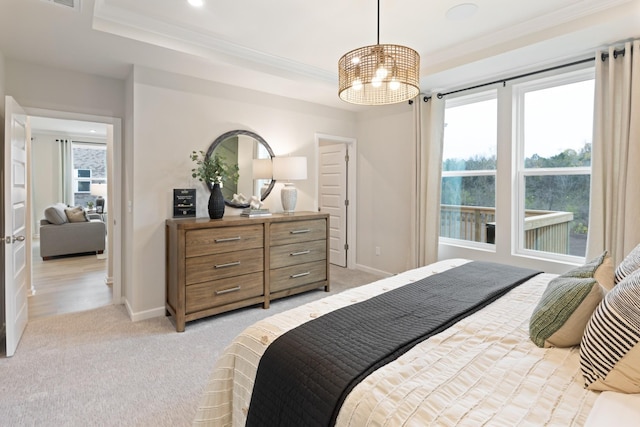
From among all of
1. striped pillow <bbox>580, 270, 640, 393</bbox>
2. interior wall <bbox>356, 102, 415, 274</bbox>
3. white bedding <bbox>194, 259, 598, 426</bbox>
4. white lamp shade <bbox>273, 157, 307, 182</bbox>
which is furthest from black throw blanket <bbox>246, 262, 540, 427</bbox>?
interior wall <bbox>356, 102, 415, 274</bbox>

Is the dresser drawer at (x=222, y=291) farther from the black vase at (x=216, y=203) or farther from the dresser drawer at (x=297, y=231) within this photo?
the black vase at (x=216, y=203)

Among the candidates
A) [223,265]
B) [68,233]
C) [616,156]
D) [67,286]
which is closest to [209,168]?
[223,265]

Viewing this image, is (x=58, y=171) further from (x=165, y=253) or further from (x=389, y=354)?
(x=389, y=354)

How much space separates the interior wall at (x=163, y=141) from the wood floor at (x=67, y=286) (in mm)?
878

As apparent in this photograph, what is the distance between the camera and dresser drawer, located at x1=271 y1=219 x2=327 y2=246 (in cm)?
358

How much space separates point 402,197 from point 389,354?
139 inches

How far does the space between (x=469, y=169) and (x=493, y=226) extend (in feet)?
2.41

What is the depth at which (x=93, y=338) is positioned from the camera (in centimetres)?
279

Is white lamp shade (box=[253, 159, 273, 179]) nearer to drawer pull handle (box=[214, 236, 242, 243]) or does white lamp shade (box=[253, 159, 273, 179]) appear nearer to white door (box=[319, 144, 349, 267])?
drawer pull handle (box=[214, 236, 242, 243])

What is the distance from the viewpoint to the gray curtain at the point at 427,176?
155 inches

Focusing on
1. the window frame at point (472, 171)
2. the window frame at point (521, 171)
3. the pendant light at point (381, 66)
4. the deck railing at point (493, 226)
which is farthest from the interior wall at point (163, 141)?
the window frame at point (521, 171)

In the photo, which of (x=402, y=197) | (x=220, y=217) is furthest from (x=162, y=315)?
(x=402, y=197)

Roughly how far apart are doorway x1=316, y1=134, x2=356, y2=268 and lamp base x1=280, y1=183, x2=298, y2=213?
117cm

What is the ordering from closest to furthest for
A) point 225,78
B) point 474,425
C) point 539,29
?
1. point 474,425
2. point 539,29
3. point 225,78
